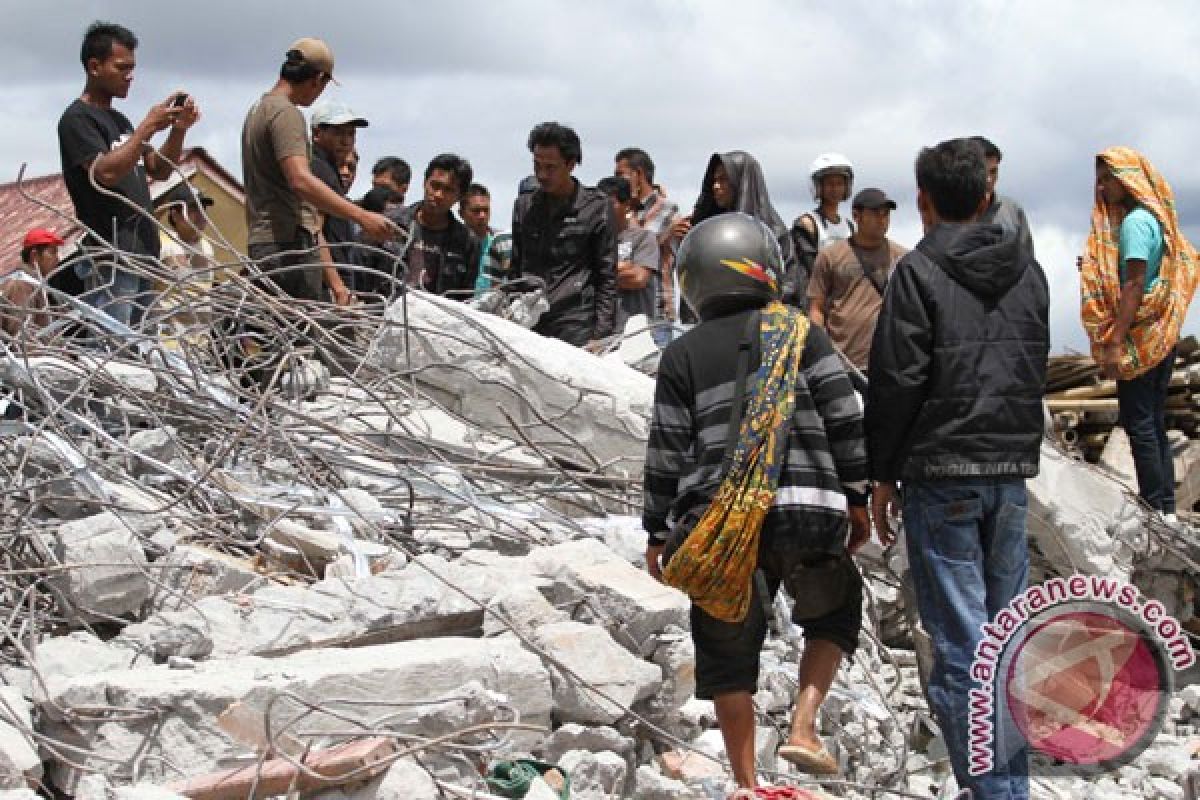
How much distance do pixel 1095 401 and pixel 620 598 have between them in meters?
5.22

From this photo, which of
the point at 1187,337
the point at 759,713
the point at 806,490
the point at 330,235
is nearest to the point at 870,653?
the point at 759,713

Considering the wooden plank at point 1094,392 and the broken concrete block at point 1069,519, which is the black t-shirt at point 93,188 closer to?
the broken concrete block at point 1069,519

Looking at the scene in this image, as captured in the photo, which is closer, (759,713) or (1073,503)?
(759,713)

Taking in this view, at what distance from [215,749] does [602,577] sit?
1.50 meters

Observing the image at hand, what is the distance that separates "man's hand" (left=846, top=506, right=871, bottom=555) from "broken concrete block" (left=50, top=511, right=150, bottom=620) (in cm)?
216

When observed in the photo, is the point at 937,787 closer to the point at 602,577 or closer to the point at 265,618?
the point at 602,577

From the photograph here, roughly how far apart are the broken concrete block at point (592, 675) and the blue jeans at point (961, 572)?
875mm

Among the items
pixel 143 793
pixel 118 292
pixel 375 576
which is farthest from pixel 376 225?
pixel 143 793

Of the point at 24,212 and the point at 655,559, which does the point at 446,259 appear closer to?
the point at 655,559

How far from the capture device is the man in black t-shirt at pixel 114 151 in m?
6.68

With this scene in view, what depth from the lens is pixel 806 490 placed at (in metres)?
3.94

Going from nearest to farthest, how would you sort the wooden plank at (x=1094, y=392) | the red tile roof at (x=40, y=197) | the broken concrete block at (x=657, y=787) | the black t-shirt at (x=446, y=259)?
1. the broken concrete block at (x=657, y=787)
2. the black t-shirt at (x=446, y=259)
3. the wooden plank at (x=1094, y=392)
4. the red tile roof at (x=40, y=197)

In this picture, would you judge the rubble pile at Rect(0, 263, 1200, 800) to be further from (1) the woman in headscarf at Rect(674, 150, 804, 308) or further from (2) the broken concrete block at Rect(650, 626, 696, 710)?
(1) the woman in headscarf at Rect(674, 150, 804, 308)

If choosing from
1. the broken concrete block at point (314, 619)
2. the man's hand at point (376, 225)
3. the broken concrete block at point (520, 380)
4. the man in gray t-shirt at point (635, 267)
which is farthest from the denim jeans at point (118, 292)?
the man in gray t-shirt at point (635, 267)
